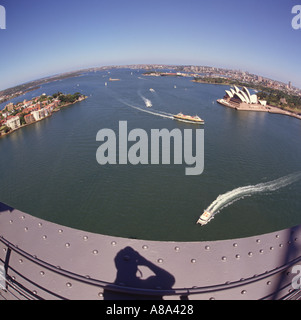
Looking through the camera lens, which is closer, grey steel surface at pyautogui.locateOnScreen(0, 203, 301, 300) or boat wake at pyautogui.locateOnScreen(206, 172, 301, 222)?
grey steel surface at pyautogui.locateOnScreen(0, 203, 301, 300)

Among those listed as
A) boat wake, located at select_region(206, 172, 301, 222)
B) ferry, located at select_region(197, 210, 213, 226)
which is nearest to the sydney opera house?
boat wake, located at select_region(206, 172, 301, 222)

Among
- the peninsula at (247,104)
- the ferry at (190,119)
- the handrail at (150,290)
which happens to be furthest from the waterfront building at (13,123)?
the peninsula at (247,104)

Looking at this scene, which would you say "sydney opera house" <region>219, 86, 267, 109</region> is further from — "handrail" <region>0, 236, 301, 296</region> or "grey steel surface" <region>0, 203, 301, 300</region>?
"handrail" <region>0, 236, 301, 296</region>

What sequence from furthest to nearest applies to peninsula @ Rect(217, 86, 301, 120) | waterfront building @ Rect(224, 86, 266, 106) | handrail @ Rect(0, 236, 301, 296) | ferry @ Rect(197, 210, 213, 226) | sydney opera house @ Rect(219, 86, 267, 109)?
waterfront building @ Rect(224, 86, 266, 106) < sydney opera house @ Rect(219, 86, 267, 109) < peninsula @ Rect(217, 86, 301, 120) < ferry @ Rect(197, 210, 213, 226) < handrail @ Rect(0, 236, 301, 296)

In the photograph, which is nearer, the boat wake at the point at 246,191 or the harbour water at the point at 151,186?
the harbour water at the point at 151,186

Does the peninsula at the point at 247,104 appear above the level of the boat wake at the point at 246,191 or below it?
above

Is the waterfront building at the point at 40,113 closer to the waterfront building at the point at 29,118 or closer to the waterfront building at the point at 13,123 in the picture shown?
the waterfront building at the point at 29,118

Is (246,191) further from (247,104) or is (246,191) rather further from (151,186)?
(247,104)
